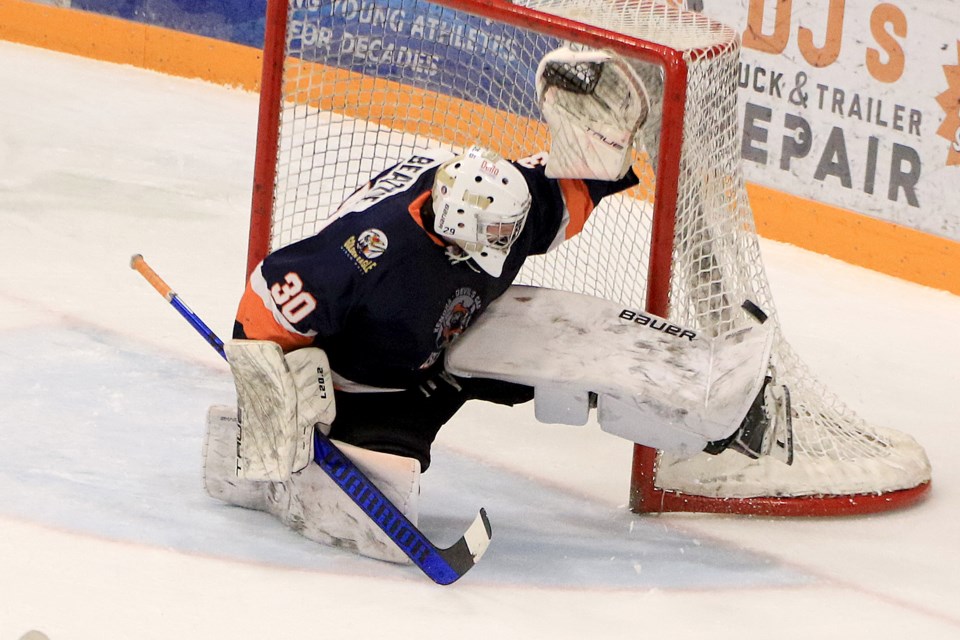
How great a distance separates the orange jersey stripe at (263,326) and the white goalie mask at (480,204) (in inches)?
12.9

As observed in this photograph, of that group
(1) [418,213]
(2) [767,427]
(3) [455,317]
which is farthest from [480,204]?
(2) [767,427]

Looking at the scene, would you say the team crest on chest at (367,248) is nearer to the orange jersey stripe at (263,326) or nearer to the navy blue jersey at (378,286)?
the navy blue jersey at (378,286)

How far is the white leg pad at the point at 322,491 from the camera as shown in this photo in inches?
106

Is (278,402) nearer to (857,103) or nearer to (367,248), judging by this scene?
(367,248)

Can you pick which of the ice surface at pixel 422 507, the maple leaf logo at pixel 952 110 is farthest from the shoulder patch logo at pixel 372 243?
the maple leaf logo at pixel 952 110

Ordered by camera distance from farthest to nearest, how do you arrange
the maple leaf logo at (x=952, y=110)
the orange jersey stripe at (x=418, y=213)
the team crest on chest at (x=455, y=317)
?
the maple leaf logo at (x=952, y=110), the team crest on chest at (x=455, y=317), the orange jersey stripe at (x=418, y=213)

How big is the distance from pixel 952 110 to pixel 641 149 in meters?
1.73

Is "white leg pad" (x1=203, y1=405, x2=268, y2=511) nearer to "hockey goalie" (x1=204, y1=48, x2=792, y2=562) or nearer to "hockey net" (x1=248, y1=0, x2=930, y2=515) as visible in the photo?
"hockey goalie" (x1=204, y1=48, x2=792, y2=562)

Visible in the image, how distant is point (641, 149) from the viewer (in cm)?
297

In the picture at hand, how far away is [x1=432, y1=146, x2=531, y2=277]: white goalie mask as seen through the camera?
8.30 feet

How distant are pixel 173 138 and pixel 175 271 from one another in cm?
140

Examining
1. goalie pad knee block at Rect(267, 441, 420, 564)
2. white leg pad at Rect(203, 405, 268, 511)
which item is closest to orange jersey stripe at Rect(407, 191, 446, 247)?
goalie pad knee block at Rect(267, 441, 420, 564)

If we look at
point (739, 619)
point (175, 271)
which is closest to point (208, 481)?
point (739, 619)

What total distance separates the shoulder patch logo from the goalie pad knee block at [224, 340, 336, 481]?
8.0 inches
